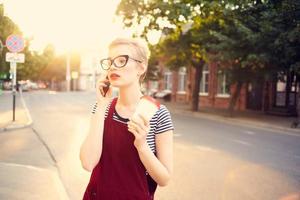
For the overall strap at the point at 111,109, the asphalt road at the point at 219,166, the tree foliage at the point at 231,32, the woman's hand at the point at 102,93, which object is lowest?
the asphalt road at the point at 219,166

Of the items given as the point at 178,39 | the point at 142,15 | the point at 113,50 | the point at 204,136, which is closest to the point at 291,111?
the point at 178,39

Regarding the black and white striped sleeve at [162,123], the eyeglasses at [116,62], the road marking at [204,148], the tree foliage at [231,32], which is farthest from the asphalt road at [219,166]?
the tree foliage at [231,32]

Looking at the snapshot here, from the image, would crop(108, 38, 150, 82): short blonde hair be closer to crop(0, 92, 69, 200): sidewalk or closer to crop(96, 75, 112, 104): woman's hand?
crop(96, 75, 112, 104): woman's hand

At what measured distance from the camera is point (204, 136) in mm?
12781

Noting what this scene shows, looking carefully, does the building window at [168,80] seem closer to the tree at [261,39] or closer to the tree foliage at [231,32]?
the tree foliage at [231,32]

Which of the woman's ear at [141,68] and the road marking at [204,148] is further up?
the woman's ear at [141,68]

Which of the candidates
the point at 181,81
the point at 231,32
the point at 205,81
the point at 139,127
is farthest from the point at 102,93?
the point at 181,81

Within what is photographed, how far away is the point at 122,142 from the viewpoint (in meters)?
2.04

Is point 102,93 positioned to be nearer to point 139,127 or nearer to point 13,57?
point 139,127

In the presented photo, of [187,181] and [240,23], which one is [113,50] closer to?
[187,181]

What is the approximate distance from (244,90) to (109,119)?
1111 inches

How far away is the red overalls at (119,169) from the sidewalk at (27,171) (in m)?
3.36

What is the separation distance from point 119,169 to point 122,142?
145mm

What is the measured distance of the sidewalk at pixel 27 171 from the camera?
17.5 feet
